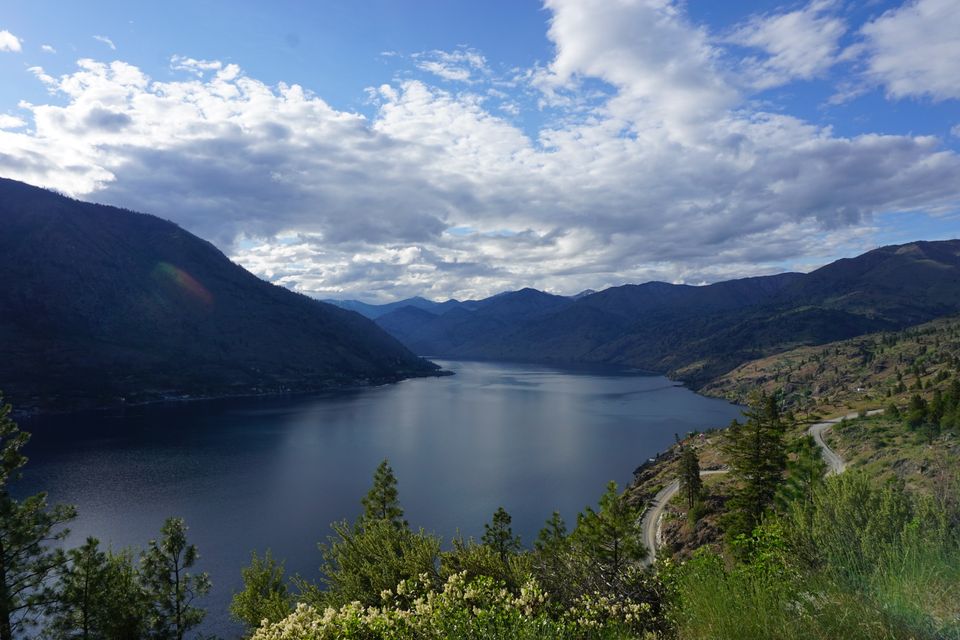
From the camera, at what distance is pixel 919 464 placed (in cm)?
5309

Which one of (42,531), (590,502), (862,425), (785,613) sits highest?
(785,613)

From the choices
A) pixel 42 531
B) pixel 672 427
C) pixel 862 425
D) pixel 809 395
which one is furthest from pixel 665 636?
pixel 809 395

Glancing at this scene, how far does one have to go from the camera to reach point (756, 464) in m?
42.4

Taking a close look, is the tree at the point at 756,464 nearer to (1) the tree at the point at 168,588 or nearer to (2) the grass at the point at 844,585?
(2) the grass at the point at 844,585

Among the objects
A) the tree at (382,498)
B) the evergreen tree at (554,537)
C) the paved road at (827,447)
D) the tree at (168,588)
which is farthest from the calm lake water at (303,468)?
the paved road at (827,447)

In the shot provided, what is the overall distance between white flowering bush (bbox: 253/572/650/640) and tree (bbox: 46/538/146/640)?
802 inches

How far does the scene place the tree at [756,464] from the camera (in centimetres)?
4175

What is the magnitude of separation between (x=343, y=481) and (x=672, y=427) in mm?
102390

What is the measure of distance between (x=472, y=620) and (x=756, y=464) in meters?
39.7

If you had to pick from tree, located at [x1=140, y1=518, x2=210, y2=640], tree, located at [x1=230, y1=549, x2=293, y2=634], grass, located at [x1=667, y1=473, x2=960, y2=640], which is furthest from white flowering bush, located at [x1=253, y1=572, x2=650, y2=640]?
tree, located at [x1=140, y1=518, x2=210, y2=640]

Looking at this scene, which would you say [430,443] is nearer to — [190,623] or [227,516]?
[227,516]

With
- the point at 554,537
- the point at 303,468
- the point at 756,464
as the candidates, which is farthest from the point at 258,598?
the point at 303,468

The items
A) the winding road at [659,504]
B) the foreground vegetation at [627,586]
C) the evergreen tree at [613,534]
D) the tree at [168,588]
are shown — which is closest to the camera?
the foreground vegetation at [627,586]

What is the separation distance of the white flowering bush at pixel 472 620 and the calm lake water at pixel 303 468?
51383 millimetres
